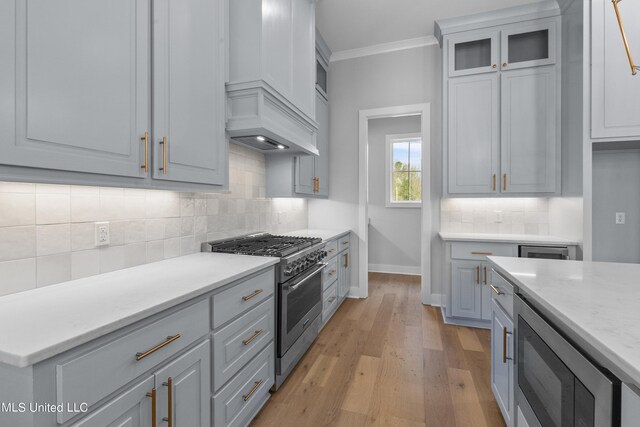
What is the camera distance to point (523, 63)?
3025 millimetres

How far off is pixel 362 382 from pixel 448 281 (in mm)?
Result: 1523

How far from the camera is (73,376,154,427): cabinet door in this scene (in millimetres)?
863

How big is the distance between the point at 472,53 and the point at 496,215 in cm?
178

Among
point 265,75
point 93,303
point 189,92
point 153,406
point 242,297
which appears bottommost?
point 153,406

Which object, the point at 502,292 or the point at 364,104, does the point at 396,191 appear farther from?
the point at 502,292

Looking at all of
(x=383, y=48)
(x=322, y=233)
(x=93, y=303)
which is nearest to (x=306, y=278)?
(x=322, y=233)

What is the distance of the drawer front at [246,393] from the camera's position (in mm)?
1404

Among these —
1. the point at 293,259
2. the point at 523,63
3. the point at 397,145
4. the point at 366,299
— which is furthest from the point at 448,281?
the point at 397,145

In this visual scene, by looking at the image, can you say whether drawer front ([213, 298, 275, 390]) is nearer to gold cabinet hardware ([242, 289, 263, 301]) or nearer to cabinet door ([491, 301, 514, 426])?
gold cabinet hardware ([242, 289, 263, 301])

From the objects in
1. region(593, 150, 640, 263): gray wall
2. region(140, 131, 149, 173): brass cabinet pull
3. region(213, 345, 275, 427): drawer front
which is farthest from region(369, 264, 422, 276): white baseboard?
region(140, 131, 149, 173): brass cabinet pull

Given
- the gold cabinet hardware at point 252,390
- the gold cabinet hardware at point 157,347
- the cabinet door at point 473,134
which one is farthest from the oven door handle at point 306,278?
the cabinet door at point 473,134

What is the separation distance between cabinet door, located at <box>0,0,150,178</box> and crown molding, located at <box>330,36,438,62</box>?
301 cm

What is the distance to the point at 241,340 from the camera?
154 centimetres

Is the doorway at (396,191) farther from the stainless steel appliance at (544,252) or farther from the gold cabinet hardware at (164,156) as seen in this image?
the gold cabinet hardware at (164,156)
